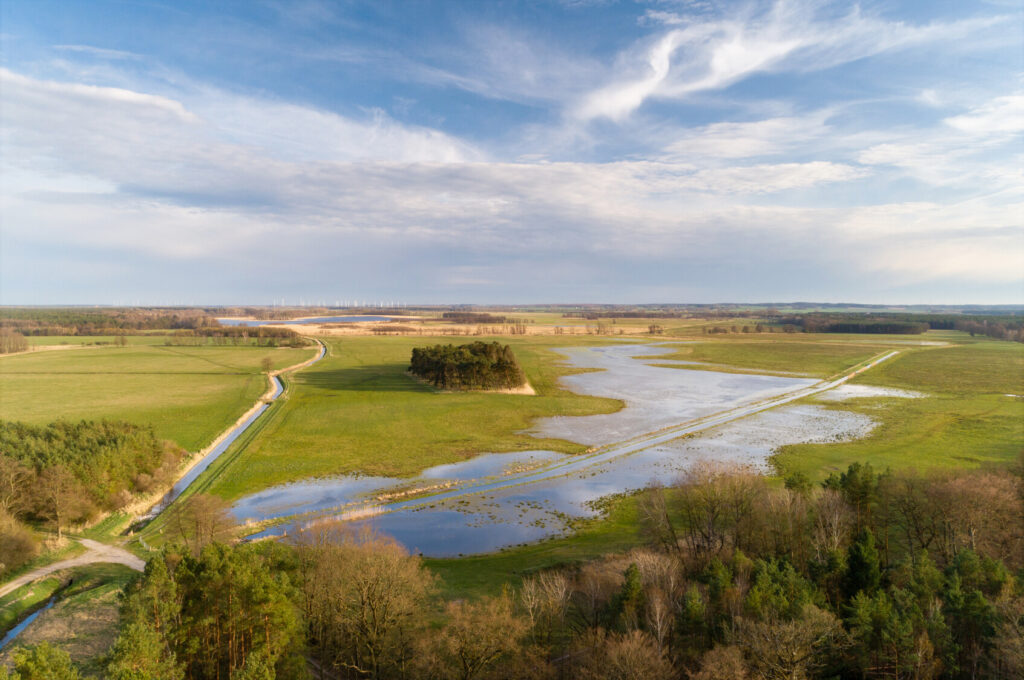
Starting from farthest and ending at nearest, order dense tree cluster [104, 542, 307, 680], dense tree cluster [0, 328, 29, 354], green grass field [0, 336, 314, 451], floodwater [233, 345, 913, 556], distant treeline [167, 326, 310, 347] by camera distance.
Result: distant treeline [167, 326, 310, 347], dense tree cluster [0, 328, 29, 354], green grass field [0, 336, 314, 451], floodwater [233, 345, 913, 556], dense tree cluster [104, 542, 307, 680]

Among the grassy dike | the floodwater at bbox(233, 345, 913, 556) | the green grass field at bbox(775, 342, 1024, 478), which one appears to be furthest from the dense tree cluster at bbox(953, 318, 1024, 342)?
the floodwater at bbox(233, 345, 913, 556)

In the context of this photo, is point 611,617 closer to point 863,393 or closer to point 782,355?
point 863,393

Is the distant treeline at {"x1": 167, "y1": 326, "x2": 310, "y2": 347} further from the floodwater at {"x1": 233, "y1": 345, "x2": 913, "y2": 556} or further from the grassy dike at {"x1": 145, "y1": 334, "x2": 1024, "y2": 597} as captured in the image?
the floodwater at {"x1": 233, "y1": 345, "x2": 913, "y2": 556}

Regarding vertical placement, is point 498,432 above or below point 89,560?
above

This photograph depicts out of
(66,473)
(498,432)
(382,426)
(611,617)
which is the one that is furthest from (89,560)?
(498,432)

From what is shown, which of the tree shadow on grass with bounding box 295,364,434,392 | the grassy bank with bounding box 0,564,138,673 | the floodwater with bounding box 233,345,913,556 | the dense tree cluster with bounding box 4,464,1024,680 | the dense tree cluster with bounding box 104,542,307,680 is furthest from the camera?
the tree shadow on grass with bounding box 295,364,434,392

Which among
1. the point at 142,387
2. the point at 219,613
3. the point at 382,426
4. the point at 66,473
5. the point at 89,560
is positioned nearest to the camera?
the point at 219,613
